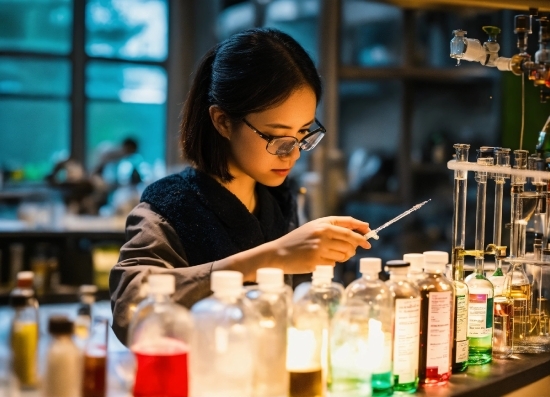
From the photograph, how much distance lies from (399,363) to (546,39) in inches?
34.1

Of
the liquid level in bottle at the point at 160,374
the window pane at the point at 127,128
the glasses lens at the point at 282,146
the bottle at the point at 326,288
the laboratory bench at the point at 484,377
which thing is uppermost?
the window pane at the point at 127,128

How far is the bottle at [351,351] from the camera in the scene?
138 cm

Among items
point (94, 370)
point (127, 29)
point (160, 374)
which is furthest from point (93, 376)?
point (127, 29)

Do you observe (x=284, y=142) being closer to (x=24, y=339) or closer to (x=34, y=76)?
(x=24, y=339)

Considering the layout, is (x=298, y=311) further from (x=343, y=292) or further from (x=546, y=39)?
(x=546, y=39)

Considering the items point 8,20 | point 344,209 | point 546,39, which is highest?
point 8,20

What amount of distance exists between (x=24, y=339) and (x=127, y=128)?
7.30 m

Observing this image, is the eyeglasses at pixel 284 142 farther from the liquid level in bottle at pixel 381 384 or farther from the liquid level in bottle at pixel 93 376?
the liquid level in bottle at pixel 93 376

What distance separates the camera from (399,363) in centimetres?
142

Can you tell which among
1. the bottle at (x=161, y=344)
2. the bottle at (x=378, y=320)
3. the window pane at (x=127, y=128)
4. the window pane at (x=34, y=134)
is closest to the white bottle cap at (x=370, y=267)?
the bottle at (x=378, y=320)

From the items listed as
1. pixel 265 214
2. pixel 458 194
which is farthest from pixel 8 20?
pixel 458 194

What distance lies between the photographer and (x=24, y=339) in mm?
1344

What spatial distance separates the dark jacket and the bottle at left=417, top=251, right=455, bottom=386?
48 centimetres

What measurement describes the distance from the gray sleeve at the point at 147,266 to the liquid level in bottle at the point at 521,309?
755mm
